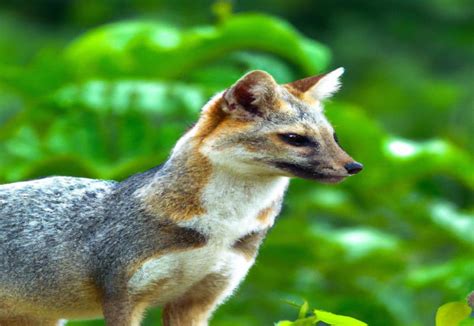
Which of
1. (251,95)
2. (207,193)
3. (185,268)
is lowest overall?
(185,268)

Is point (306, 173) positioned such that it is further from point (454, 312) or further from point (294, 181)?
point (294, 181)

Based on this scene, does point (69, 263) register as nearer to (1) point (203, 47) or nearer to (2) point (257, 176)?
(2) point (257, 176)

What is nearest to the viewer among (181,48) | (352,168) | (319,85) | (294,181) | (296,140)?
(352,168)

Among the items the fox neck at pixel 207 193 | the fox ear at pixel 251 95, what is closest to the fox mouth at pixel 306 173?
the fox neck at pixel 207 193

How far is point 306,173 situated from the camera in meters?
7.38

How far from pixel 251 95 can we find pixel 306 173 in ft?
1.31

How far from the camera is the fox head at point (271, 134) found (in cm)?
737

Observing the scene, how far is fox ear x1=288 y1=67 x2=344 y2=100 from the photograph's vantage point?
764cm

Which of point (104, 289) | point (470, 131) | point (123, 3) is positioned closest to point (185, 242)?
point (104, 289)

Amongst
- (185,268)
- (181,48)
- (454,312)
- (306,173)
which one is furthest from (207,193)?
(181,48)

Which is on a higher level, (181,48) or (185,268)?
(181,48)

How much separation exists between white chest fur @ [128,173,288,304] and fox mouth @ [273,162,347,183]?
5.7 inches

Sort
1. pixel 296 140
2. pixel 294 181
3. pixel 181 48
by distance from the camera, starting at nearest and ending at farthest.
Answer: pixel 296 140 → pixel 181 48 → pixel 294 181

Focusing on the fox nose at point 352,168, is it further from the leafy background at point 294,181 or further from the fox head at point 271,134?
the leafy background at point 294,181
